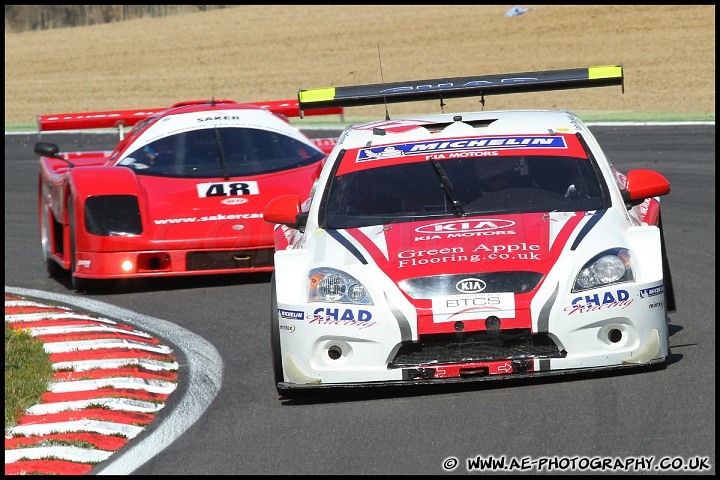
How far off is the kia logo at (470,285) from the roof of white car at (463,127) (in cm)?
153

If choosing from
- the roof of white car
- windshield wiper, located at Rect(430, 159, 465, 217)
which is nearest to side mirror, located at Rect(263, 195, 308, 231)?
the roof of white car

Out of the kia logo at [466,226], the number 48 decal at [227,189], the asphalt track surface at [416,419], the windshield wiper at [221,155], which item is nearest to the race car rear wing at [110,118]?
the windshield wiper at [221,155]

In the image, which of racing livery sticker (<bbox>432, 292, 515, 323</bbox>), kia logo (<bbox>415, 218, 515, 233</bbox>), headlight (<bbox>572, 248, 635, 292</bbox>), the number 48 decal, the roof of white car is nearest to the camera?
racing livery sticker (<bbox>432, 292, 515, 323</bbox>)

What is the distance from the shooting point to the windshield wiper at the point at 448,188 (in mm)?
6761

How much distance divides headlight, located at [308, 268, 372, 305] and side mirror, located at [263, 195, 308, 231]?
2.74 feet

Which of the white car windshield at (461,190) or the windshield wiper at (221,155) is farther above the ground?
the windshield wiper at (221,155)

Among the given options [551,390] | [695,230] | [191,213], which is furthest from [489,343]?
[695,230]

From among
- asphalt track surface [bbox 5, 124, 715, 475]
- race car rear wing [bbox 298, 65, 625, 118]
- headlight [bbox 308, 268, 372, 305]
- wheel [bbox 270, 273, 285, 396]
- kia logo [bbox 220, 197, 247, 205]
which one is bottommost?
asphalt track surface [bbox 5, 124, 715, 475]

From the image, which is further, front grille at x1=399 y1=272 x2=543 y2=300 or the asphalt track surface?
front grille at x1=399 y1=272 x2=543 y2=300

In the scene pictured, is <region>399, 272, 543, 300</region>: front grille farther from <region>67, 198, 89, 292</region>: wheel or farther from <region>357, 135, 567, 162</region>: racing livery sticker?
<region>67, 198, 89, 292</region>: wheel

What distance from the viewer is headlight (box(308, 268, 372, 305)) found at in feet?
19.7

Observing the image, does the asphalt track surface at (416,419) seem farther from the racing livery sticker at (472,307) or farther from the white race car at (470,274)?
the racing livery sticker at (472,307)

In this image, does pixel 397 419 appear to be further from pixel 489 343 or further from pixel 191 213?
pixel 191 213

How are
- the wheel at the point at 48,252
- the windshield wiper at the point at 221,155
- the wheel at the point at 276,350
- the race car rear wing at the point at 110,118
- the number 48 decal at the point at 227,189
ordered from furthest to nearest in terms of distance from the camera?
the race car rear wing at the point at 110,118, the wheel at the point at 48,252, the windshield wiper at the point at 221,155, the number 48 decal at the point at 227,189, the wheel at the point at 276,350
